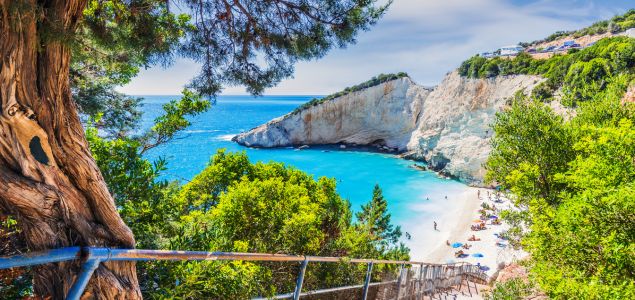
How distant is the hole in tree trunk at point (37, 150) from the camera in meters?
1.86

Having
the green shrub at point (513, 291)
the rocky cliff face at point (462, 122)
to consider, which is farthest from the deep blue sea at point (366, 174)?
the green shrub at point (513, 291)

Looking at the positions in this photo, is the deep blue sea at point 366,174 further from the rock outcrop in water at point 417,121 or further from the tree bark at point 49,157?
the tree bark at point 49,157

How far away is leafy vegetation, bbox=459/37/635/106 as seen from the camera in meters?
26.5

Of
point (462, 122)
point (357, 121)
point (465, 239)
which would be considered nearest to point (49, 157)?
point (465, 239)

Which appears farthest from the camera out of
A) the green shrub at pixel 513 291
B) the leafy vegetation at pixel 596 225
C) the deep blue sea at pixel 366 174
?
the deep blue sea at pixel 366 174

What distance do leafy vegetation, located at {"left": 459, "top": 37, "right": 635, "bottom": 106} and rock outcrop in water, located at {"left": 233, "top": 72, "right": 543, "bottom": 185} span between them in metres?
1.50

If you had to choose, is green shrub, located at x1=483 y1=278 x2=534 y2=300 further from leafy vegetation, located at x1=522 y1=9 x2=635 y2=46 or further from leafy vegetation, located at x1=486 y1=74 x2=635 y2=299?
leafy vegetation, located at x1=522 y1=9 x2=635 y2=46

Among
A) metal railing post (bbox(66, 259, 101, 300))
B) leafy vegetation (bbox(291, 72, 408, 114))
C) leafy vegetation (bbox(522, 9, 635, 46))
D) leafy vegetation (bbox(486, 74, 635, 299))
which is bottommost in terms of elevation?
leafy vegetation (bbox(486, 74, 635, 299))

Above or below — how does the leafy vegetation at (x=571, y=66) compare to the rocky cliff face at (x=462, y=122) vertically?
above

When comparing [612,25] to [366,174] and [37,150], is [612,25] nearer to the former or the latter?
[366,174]

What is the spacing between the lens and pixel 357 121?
60781 millimetres

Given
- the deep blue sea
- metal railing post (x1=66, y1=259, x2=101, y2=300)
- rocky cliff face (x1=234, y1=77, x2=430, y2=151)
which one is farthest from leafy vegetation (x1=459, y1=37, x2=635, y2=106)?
metal railing post (x1=66, y1=259, x2=101, y2=300)

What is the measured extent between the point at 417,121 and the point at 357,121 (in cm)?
1071

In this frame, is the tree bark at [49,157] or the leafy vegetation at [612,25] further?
the leafy vegetation at [612,25]
